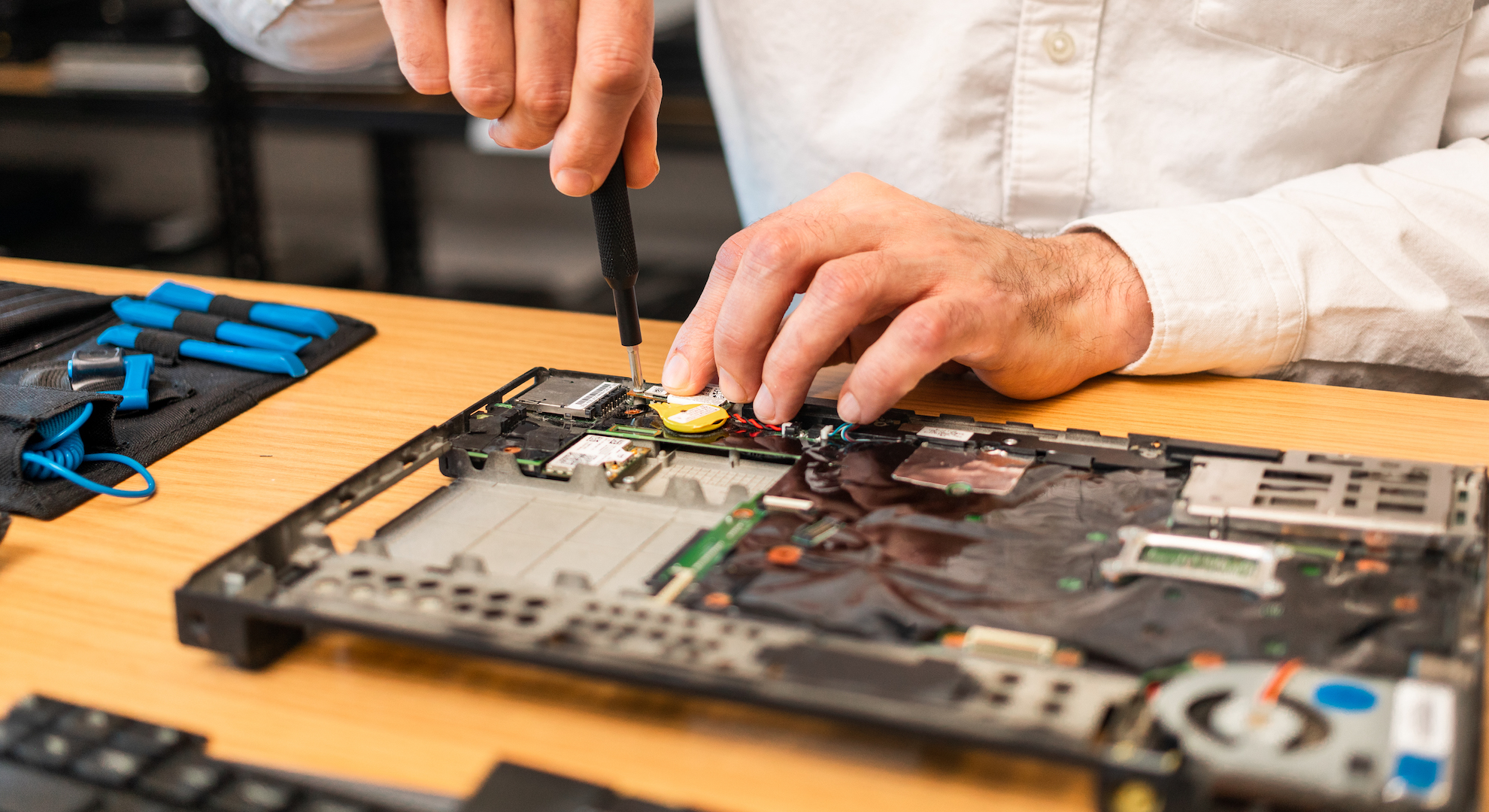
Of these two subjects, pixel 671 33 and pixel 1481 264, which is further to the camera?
pixel 671 33

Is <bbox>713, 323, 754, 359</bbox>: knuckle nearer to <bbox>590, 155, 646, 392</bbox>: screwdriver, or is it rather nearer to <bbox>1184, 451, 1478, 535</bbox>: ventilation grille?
<bbox>590, 155, 646, 392</bbox>: screwdriver

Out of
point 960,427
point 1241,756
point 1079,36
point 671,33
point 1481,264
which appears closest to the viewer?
point 1241,756

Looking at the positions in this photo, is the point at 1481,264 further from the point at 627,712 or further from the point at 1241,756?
the point at 627,712

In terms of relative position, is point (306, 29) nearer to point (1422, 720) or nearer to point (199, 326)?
point (199, 326)

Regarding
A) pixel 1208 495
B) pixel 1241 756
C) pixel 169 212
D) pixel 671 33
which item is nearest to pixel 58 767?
pixel 1241 756

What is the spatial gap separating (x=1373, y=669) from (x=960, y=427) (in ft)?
1.06

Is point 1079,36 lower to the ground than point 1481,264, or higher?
higher

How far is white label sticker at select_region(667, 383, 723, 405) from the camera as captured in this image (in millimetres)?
802

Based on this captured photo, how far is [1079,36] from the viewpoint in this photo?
1.07 metres

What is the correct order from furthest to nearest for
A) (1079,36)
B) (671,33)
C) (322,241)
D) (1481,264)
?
(322,241) < (671,33) < (1079,36) < (1481,264)

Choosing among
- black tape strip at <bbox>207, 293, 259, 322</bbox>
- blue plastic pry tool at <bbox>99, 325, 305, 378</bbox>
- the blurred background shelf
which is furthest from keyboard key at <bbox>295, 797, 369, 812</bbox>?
the blurred background shelf

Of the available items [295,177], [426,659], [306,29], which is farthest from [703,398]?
[295,177]

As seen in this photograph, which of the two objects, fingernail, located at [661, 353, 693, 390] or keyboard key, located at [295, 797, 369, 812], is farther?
fingernail, located at [661, 353, 693, 390]

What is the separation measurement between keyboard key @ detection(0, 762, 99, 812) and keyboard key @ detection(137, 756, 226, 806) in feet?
0.07
